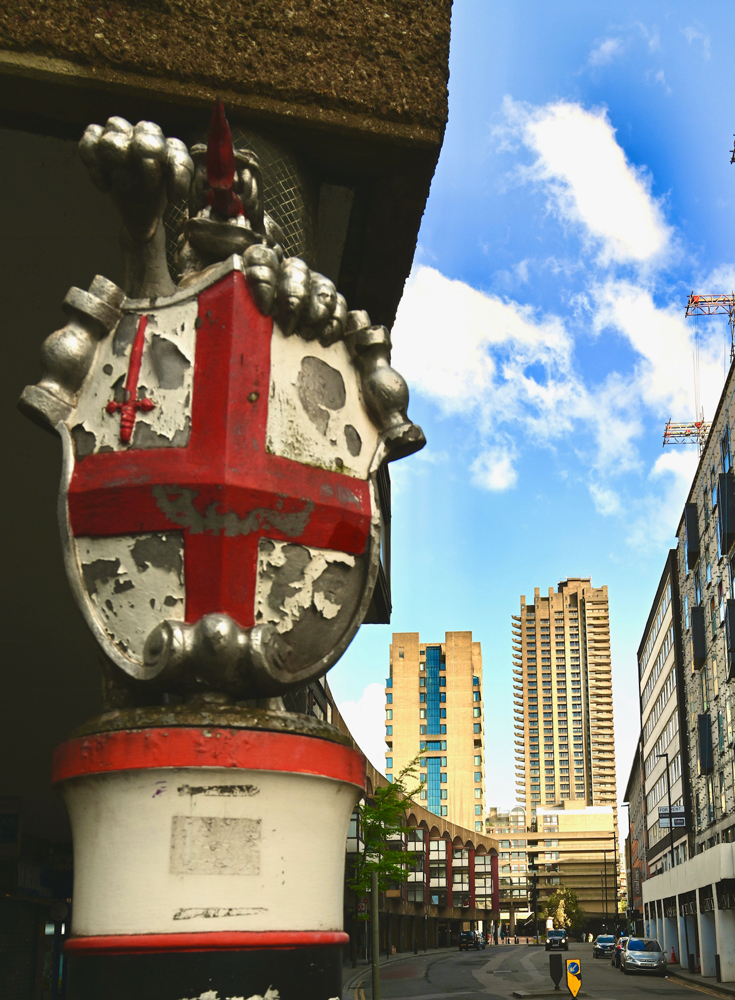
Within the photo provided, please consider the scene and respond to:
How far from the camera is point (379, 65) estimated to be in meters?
4.72

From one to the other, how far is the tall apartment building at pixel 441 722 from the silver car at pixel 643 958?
280 ft

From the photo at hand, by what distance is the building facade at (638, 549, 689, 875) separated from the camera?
44.6 metres

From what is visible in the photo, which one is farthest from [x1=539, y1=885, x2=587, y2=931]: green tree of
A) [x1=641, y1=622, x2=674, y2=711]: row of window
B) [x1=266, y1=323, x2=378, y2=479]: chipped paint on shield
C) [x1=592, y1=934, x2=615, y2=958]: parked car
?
[x1=266, y1=323, x2=378, y2=479]: chipped paint on shield

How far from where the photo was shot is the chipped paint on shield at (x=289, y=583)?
127 inches

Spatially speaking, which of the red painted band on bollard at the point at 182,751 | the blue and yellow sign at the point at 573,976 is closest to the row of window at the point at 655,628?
the blue and yellow sign at the point at 573,976

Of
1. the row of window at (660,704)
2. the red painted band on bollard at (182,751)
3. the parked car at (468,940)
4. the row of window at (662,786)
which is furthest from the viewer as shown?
the parked car at (468,940)

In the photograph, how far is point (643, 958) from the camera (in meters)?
36.2

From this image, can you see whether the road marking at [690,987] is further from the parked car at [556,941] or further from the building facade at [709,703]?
the parked car at [556,941]

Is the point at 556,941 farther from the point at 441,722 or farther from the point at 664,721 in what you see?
the point at 441,722

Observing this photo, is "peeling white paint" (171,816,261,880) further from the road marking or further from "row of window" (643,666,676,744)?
"row of window" (643,666,676,744)

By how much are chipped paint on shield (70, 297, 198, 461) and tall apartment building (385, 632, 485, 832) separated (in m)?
123

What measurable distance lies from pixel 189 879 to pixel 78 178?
3.90 meters

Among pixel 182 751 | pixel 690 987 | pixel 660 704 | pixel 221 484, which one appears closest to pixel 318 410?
pixel 221 484

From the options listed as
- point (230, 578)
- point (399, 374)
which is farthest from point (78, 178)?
point (230, 578)
